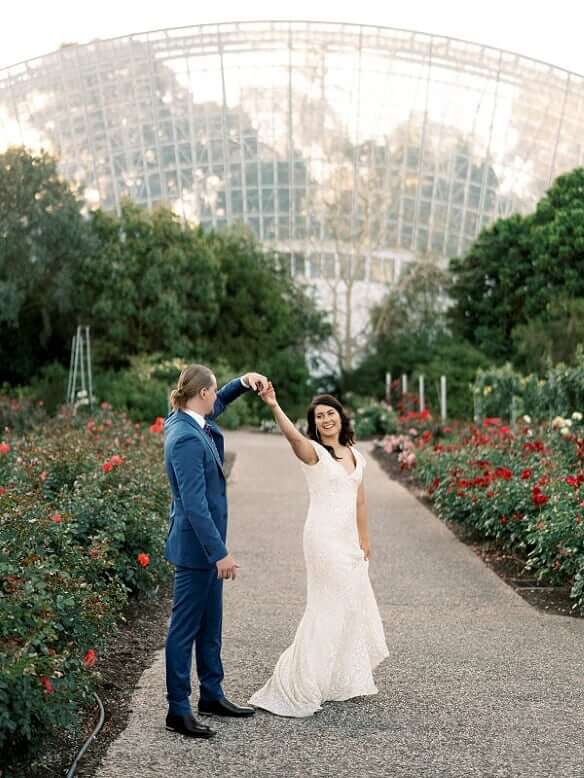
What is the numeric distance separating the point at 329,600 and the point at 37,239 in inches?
1131

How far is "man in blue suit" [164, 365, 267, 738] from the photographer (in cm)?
491

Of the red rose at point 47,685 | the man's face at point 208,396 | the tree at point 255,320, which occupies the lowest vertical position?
the tree at point 255,320

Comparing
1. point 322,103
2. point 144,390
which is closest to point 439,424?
point 144,390

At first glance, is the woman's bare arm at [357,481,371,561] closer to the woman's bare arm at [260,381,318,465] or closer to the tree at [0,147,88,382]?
the woman's bare arm at [260,381,318,465]

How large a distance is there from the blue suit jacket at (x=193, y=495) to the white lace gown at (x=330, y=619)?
0.57 metres

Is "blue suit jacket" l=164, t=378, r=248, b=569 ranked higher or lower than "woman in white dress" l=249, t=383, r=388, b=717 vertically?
higher

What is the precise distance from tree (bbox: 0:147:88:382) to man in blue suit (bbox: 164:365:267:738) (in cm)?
2712

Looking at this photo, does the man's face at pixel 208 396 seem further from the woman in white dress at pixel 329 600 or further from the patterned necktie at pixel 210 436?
the woman in white dress at pixel 329 600

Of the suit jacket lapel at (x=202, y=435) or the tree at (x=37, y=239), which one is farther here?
the tree at (x=37, y=239)

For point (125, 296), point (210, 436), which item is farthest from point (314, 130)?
point (210, 436)

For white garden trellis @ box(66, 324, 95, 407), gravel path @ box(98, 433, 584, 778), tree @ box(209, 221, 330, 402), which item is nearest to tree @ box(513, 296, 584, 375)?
tree @ box(209, 221, 330, 402)

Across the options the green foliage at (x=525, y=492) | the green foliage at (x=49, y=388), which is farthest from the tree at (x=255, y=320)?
the green foliage at (x=525, y=492)

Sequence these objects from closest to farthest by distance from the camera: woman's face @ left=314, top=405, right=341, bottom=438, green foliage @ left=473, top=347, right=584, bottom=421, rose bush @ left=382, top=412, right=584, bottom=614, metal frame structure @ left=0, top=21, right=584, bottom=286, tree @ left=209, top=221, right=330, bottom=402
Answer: woman's face @ left=314, top=405, right=341, bottom=438, rose bush @ left=382, top=412, right=584, bottom=614, green foliage @ left=473, top=347, right=584, bottom=421, tree @ left=209, top=221, right=330, bottom=402, metal frame structure @ left=0, top=21, right=584, bottom=286

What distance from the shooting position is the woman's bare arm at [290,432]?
5.20m
